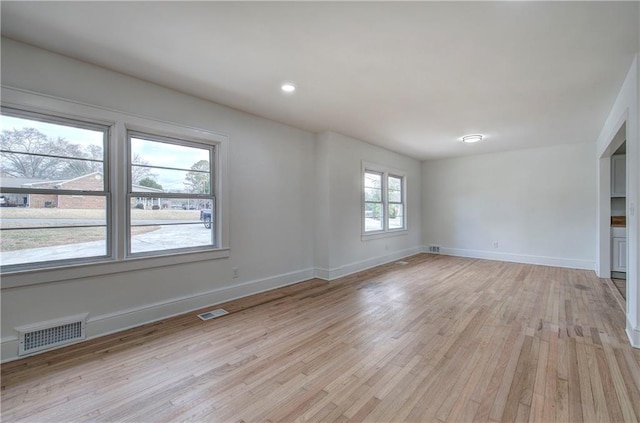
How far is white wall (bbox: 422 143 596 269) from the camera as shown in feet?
18.6

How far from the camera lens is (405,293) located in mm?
4121

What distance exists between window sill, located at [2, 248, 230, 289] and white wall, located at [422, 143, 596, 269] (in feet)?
19.9

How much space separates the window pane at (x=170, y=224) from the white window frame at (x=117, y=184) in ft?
0.31

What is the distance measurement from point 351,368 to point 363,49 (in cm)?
261

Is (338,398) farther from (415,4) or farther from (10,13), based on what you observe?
(10,13)

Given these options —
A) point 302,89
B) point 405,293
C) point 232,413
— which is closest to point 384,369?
point 232,413

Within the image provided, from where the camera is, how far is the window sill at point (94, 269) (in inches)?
92.1

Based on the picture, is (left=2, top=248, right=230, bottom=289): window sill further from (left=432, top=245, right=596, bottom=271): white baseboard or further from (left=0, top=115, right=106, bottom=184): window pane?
(left=432, top=245, right=596, bottom=271): white baseboard

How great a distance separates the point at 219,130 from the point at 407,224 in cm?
516

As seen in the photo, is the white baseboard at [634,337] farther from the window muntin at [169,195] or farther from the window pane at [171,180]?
the window pane at [171,180]

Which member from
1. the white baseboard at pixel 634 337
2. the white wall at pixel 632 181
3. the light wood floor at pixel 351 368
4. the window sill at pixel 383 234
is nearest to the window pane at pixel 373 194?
the window sill at pixel 383 234

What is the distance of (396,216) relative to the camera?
700 cm

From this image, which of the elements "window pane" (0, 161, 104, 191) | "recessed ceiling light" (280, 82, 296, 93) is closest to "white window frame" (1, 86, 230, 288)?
"window pane" (0, 161, 104, 191)

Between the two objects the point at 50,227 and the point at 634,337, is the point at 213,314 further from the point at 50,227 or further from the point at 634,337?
the point at 634,337
